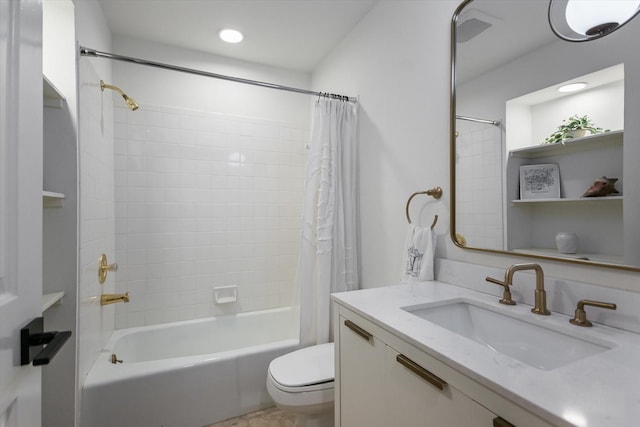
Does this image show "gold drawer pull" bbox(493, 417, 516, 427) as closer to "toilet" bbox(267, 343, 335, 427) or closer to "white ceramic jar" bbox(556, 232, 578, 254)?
"white ceramic jar" bbox(556, 232, 578, 254)

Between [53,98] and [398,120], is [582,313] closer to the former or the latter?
[398,120]

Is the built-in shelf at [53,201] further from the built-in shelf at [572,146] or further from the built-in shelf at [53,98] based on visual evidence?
the built-in shelf at [572,146]

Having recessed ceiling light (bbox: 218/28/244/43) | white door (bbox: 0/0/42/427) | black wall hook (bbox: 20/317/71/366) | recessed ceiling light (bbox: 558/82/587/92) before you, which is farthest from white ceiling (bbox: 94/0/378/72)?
black wall hook (bbox: 20/317/71/366)

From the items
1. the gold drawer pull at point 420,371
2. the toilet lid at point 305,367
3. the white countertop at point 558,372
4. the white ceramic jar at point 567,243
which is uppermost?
the white ceramic jar at point 567,243

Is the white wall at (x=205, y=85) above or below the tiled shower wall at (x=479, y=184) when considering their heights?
above

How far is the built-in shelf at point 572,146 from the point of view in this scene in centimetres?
91

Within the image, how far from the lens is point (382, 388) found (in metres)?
0.98

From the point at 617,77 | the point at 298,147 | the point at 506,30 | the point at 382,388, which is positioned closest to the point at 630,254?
the point at 617,77

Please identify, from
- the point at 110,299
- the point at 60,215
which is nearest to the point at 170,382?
the point at 110,299

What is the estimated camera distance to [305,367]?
1610 millimetres

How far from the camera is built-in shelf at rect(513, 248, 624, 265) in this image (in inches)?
35.6

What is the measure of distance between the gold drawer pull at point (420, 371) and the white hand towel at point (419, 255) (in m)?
0.65

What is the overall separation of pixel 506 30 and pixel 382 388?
1.43 m

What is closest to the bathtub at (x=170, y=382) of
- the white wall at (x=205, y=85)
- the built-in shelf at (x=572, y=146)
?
Answer: the built-in shelf at (x=572, y=146)
